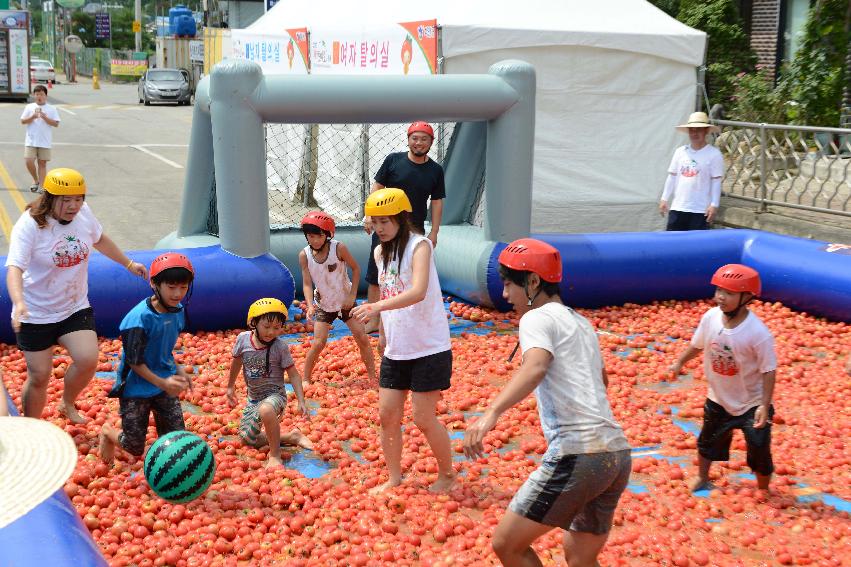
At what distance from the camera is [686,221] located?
12055 millimetres

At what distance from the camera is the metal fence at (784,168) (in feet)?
46.5

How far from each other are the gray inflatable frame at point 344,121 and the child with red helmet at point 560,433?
5.99 metres

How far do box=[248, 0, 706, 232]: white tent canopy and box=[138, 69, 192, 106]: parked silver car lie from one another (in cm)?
3026

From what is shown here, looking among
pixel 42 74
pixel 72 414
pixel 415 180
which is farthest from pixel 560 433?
pixel 42 74

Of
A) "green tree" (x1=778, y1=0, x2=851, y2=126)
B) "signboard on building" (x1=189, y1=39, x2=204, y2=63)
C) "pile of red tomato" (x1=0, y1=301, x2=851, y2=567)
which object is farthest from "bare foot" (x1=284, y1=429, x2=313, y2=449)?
"signboard on building" (x1=189, y1=39, x2=204, y2=63)

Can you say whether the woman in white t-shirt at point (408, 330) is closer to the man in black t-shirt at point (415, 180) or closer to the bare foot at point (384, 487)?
the bare foot at point (384, 487)

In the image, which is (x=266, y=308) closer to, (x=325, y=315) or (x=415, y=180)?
(x=325, y=315)

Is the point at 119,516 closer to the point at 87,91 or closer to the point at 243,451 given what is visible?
the point at 243,451

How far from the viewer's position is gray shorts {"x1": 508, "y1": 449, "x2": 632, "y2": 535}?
4254 millimetres

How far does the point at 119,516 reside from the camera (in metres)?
5.77

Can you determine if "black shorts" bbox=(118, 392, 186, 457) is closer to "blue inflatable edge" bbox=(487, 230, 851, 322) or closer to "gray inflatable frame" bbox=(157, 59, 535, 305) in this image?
"gray inflatable frame" bbox=(157, 59, 535, 305)

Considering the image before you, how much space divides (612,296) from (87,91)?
49786 mm

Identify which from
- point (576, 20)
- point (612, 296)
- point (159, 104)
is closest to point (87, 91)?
point (159, 104)

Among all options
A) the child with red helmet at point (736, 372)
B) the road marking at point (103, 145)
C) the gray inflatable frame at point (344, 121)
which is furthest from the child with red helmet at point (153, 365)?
the road marking at point (103, 145)
